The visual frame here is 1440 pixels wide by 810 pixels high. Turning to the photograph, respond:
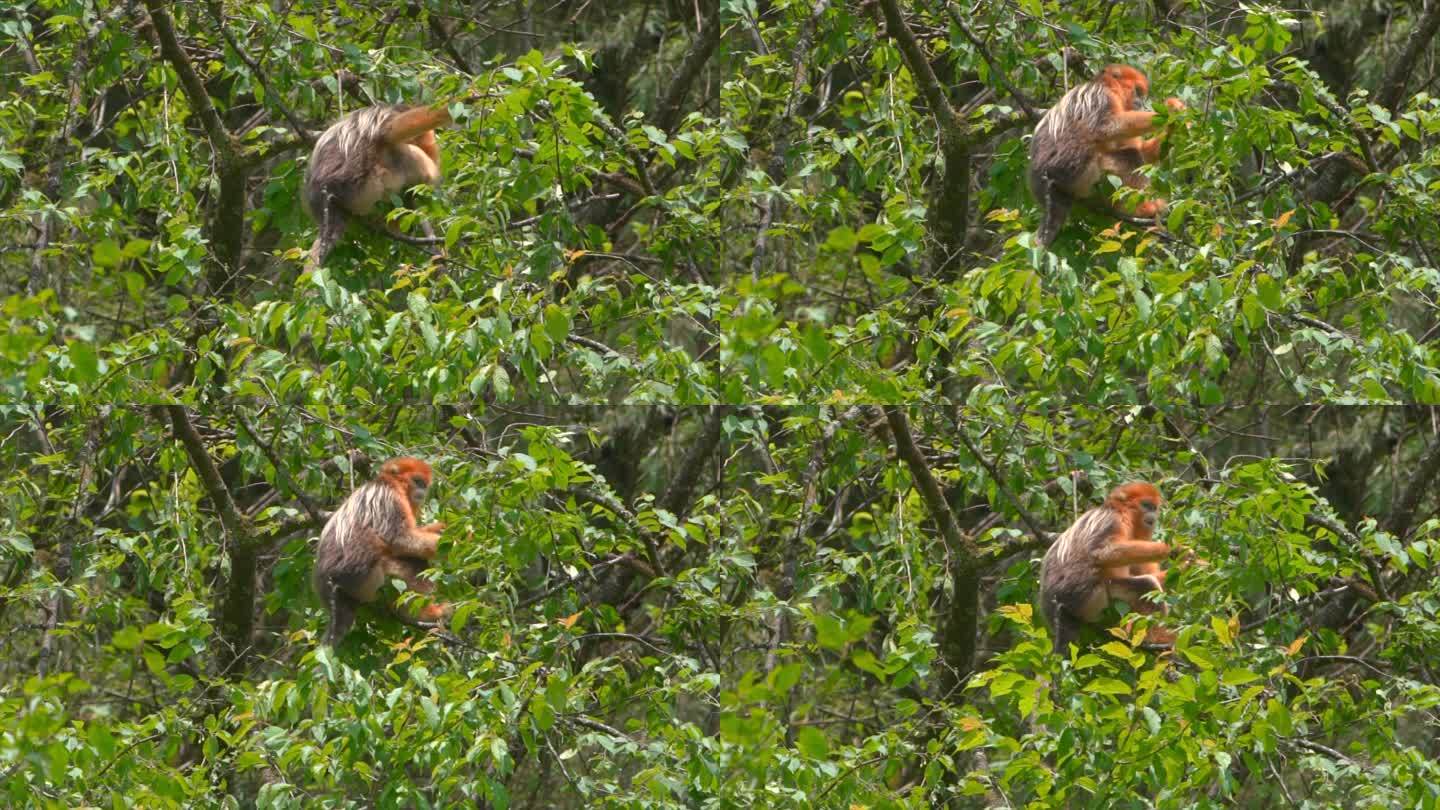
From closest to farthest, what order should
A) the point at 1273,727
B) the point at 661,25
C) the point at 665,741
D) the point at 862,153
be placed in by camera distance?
the point at 1273,727
the point at 665,741
the point at 862,153
the point at 661,25

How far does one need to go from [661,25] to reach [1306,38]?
1469mm

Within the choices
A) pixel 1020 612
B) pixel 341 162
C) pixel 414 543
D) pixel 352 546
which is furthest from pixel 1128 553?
pixel 341 162

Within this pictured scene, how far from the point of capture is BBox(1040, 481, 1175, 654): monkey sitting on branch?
3.30 metres

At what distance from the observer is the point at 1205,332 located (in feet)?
10.6

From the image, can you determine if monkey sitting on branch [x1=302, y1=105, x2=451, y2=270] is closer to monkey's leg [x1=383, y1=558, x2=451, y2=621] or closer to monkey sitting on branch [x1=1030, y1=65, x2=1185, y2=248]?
monkey's leg [x1=383, y1=558, x2=451, y2=621]

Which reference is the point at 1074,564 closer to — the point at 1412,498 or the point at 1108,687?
the point at 1108,687

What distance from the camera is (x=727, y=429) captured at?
3432 millimetres

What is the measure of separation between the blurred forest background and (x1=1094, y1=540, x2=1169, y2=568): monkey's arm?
6 centimetres

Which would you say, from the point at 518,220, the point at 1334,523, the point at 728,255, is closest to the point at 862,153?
the point at 728,255

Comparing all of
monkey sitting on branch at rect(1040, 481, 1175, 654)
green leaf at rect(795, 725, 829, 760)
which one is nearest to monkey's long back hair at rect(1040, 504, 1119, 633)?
monkey sitting on branch at rect(1040, 481, 1175, 654)

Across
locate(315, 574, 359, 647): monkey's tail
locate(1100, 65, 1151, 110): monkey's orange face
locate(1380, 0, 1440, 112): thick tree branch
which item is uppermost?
locate(1100, 65, 1151, 110): monkey's orange face

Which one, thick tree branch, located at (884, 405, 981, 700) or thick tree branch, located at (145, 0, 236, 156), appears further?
thick tree branch, located at (145, 0, 236, 156)

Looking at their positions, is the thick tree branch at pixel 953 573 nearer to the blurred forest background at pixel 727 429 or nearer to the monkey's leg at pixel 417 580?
the blurred forest background at pixel 727 429

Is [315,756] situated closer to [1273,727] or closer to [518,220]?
[518,220]
